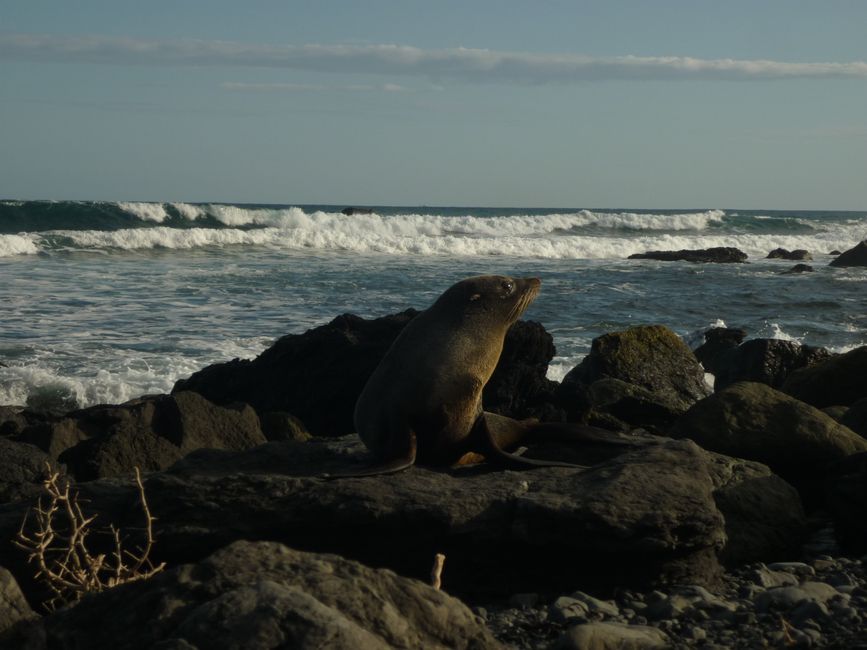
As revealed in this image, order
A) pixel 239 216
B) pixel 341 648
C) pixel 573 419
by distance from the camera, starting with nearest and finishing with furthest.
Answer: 1. pixel 341 648
2. pixel 573 419
3. pixel 239 216

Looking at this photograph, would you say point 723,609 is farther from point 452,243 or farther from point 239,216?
point 239,216

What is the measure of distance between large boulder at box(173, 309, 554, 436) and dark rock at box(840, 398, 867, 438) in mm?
2588

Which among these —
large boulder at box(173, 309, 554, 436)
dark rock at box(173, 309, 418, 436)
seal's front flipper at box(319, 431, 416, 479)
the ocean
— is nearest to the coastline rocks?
the ocean

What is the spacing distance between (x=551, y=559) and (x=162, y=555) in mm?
2017

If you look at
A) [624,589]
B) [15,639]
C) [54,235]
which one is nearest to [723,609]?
[624,589]

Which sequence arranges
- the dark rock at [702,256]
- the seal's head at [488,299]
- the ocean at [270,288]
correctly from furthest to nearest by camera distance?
the dark rock at [702,256]
the ocean at [270,288]
the seal's head at [488,299]

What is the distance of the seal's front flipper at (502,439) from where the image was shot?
6.58 metres

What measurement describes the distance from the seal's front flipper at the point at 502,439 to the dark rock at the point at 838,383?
5.47 metres

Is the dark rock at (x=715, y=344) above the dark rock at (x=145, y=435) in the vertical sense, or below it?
below

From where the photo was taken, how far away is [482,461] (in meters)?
7.00

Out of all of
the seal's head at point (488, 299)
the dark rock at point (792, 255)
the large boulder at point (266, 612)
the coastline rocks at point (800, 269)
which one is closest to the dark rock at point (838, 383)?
the seal's head at point (488, 299)

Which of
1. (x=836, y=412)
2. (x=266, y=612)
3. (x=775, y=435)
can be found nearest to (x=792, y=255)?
(x=836, y=412)

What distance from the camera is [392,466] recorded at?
20.7 ft

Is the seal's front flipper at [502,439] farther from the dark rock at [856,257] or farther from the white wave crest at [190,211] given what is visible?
the white wave crest at [190,211]
